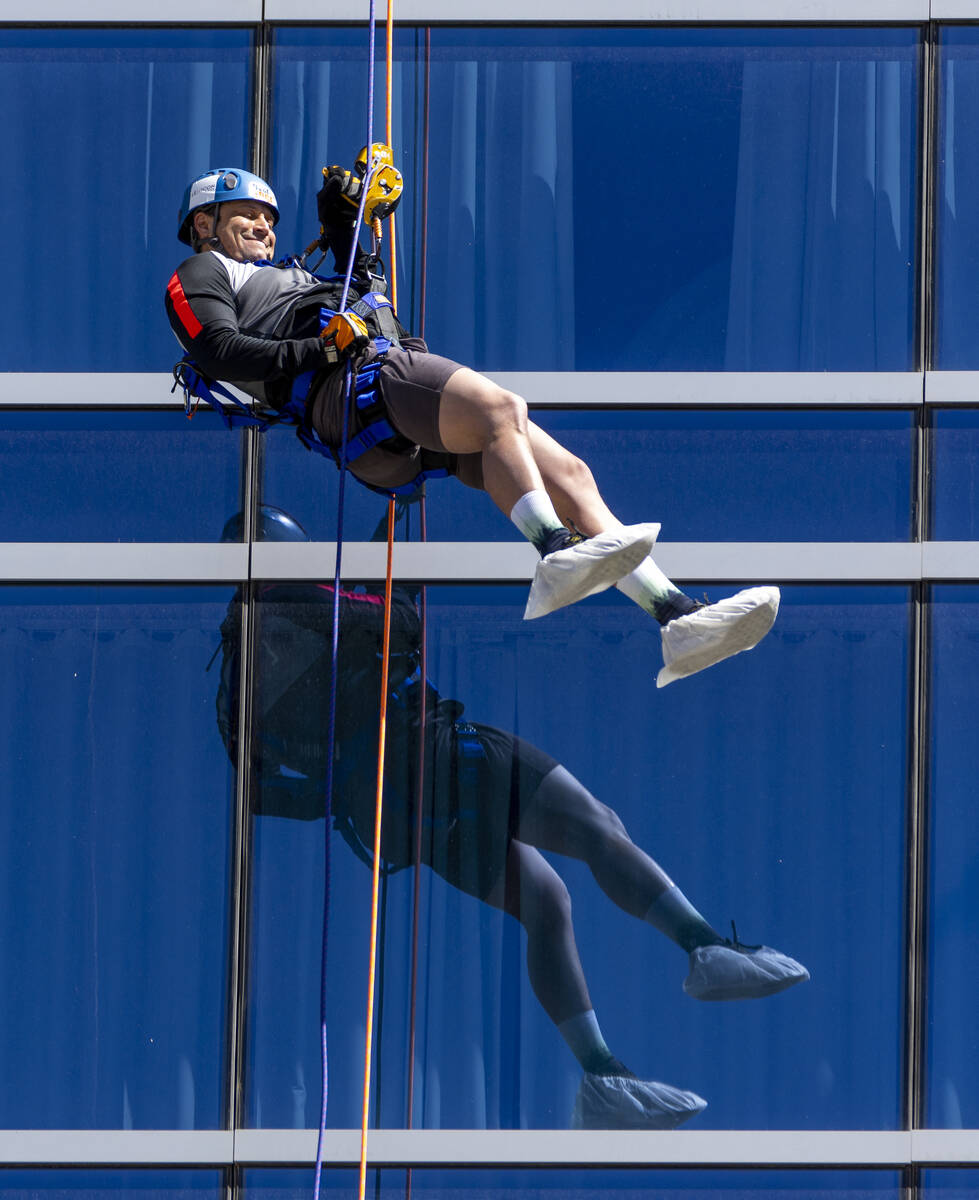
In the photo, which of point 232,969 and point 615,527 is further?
point 232,969

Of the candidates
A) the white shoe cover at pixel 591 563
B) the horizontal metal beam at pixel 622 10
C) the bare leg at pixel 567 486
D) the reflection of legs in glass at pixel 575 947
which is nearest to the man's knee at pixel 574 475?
the bare leg at pixel 567 486

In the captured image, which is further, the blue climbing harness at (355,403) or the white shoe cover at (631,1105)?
the white shoe cover at (631,1105)

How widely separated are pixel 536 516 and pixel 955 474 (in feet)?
8.22

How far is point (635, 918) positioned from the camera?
7254mm

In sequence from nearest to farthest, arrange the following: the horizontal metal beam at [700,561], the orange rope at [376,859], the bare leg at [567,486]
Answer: the bare leg at [567,486] < the orange rope at [376,859] < the horizontal metal beam at [700,561]

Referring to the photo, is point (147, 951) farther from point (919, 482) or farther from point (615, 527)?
point (919, 482)

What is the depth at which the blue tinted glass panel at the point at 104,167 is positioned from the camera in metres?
7.66

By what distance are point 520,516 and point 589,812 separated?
6.42ft

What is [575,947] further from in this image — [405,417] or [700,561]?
[405,417]

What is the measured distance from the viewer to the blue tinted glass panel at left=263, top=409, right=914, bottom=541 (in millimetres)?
7457

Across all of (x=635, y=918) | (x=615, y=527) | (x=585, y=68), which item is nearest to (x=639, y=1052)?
(x=635, y=918)

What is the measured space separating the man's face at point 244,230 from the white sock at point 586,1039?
3.06m
